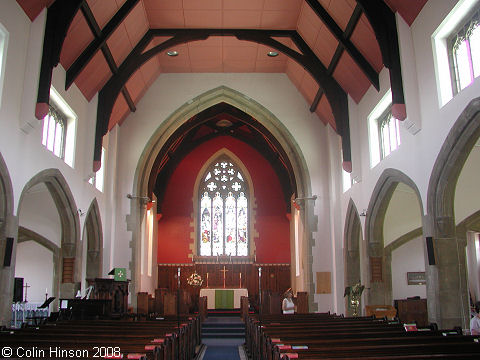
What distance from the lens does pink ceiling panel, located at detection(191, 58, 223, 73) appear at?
548 inches

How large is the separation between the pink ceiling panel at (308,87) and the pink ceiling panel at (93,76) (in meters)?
5.10

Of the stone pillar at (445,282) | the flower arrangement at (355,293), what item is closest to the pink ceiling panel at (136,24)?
the stone pillar at (445,282)

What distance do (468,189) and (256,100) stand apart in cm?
646

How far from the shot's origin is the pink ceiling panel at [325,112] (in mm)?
13227

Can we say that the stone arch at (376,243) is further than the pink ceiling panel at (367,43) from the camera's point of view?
Yes

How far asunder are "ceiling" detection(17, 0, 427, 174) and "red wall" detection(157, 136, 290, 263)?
5888 mm

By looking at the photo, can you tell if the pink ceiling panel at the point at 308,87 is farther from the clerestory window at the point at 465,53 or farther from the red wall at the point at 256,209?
the red wall at the point at 256,209

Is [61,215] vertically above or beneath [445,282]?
above

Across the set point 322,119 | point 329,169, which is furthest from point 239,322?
point 322,119

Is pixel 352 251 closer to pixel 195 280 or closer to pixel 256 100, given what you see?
pixel 256 100

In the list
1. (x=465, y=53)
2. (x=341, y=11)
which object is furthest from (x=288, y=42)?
(x=465, y=53)

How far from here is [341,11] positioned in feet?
32.4

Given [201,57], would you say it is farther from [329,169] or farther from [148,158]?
[329,169]

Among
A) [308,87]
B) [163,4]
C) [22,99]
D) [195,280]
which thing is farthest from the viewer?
[195,280]
